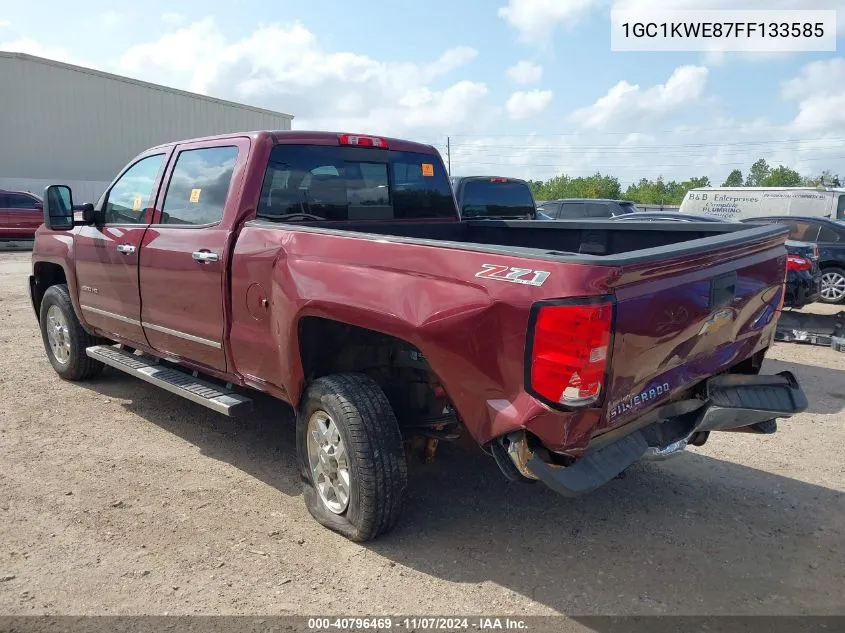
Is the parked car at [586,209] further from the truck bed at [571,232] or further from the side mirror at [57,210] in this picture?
the side mirror at [57,210]

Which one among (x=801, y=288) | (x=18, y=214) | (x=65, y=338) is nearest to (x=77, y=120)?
(x=18, y=214)

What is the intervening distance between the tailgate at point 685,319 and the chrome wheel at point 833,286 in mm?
9364

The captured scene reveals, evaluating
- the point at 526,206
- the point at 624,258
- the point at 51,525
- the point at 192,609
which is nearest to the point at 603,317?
the point at 624,258

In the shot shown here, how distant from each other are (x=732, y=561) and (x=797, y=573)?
0.93 ft

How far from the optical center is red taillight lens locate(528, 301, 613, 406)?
244 cm

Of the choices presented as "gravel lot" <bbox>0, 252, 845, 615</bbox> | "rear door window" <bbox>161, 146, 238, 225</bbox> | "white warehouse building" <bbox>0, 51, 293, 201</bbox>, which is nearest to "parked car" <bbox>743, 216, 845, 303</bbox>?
"gravel lot" <bbox>0, 252, 845, 615</bbox>

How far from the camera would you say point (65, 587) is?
9.84 ft

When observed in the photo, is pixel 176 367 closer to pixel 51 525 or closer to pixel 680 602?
pixel 51 525

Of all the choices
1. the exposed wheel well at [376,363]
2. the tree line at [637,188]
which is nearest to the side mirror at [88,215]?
the exposed wheel well at [376,363]

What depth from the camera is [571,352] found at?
8.09ft

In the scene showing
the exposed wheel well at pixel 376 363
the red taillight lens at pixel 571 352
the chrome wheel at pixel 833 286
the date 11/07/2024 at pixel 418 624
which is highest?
the red taillight lens at pixel 571 352

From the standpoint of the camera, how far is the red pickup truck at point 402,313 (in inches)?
102

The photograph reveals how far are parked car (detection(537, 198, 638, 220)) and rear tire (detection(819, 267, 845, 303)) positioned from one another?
14.7 ft

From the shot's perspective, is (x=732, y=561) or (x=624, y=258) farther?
(x=732, y=561)
